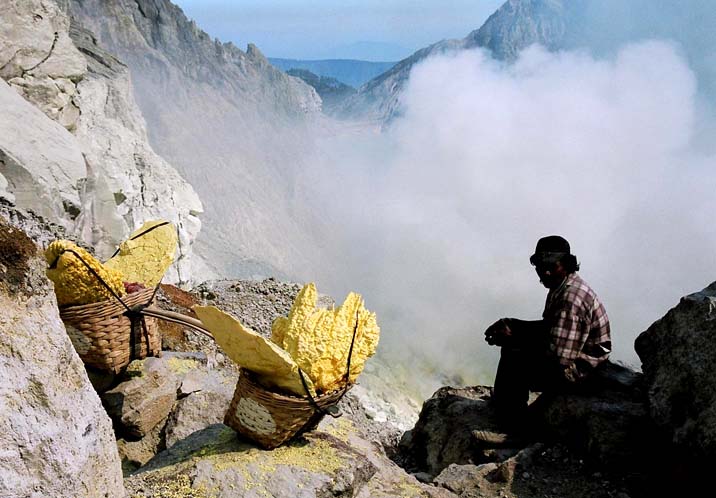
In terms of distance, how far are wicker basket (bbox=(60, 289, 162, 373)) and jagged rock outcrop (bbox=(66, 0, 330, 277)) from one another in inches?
1478

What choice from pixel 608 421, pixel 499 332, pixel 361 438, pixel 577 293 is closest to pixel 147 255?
pixel 361 438

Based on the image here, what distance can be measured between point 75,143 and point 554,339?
Result: 10.3 m

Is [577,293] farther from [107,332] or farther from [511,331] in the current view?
[107,332]

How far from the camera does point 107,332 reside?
357 cm

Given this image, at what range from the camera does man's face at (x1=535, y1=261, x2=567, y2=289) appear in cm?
547

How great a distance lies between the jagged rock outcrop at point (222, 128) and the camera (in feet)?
157

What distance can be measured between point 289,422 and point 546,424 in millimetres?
3729

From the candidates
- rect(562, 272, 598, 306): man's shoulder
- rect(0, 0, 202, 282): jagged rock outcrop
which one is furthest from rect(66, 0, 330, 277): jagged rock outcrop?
rect(562, 272, 598, 306): man's shoulder

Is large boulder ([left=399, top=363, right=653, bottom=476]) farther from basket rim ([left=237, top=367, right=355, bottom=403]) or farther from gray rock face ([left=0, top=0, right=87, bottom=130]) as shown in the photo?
gray rock face ([left=0, top=0, right=87, bottom=130])

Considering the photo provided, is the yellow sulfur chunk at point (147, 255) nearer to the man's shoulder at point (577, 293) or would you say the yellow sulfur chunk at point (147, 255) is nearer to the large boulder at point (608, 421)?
the man's shoulder at point (577, 293)

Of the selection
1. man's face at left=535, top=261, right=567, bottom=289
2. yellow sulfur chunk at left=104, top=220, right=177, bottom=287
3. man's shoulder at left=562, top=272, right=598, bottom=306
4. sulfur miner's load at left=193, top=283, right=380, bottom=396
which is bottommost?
sulfur miner's load at left=193, top=283, right=380, bottom=396

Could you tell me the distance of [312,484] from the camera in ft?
9.45

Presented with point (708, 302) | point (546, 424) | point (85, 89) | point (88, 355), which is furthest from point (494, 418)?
point (85, 89)

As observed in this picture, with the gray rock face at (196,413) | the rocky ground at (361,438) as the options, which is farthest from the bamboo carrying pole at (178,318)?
the gray rock face at (196,413)
